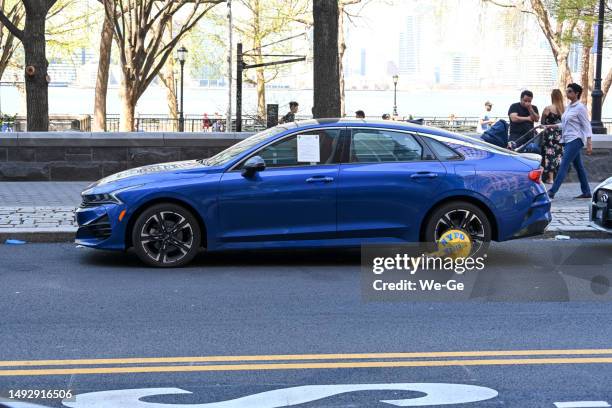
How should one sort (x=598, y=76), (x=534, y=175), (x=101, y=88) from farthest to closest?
1. (x=101, y=88)
2. (x=598, y=76)
3. (x=534, y=175)

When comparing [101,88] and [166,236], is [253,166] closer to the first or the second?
[166,236]

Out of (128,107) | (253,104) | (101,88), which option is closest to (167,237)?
(128,107)

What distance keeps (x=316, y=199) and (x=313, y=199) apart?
3cm

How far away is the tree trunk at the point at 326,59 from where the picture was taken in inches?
588

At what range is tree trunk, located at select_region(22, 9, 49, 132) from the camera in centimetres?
1928

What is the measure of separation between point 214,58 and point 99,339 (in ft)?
189

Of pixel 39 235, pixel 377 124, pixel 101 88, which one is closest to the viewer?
pixel 377 124

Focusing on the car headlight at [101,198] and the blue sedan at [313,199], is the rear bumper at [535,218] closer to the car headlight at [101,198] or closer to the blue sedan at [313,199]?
the blue sedan at [313,199]

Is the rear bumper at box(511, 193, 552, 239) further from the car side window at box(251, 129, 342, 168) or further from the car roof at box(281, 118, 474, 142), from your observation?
the car side window at box(251, 129, 342, 168)

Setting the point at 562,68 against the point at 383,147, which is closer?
the point at 383,147

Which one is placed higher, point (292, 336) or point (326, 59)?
point (326, 59)

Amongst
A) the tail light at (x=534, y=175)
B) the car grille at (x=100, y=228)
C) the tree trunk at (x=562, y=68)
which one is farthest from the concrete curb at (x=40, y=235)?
the tree trunk at (x=562, y=68)

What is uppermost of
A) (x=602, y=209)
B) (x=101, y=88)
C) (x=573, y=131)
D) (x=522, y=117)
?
(x=101, y=88)

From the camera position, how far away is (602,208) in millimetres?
10555
